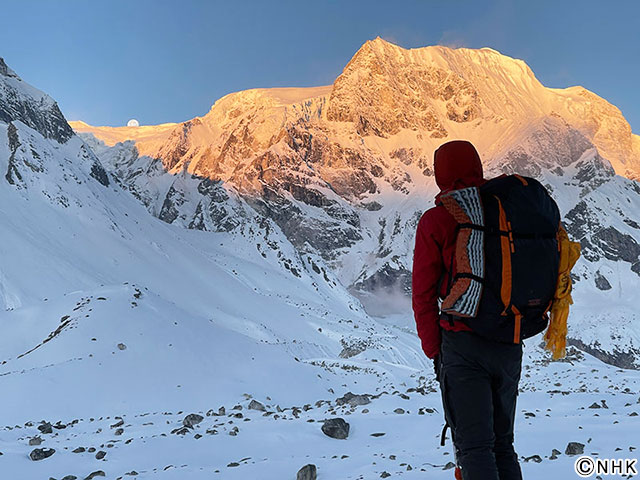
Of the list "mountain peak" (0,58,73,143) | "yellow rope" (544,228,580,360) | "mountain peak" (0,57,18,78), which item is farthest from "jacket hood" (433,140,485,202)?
"mountain peak" (0,57,18,78)

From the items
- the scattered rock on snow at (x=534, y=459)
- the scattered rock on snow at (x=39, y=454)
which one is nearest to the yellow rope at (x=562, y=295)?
the scattered rock on snow at (x=534, y=459)

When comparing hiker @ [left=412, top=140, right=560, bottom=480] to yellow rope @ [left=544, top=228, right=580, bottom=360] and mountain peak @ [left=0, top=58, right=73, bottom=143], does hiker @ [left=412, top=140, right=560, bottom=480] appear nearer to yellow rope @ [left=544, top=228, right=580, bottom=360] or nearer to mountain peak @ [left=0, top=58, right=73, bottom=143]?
yellow rope @ [left=544, top=228, right=580, bottom=360]

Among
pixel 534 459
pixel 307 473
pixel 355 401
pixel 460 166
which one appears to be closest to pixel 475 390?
pixel 460 166

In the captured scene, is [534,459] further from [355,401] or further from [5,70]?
[5,70]

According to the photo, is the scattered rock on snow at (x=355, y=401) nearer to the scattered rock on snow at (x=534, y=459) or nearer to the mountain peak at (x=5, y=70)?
the scattered rock on snow at (x=534, y=459)

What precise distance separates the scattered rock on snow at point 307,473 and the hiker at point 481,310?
270 cm

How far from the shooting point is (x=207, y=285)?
54.5m

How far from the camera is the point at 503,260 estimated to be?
329 cm

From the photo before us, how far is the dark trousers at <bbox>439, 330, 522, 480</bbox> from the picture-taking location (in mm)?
3305

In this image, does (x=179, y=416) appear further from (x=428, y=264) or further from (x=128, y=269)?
(x=128, y=269)

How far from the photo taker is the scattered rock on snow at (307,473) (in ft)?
18.6

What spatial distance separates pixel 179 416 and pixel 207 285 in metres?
43.5

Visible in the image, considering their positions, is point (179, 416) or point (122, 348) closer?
point (179, 416)

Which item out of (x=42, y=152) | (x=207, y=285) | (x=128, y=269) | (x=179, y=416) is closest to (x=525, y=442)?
(x=179, y=416)
